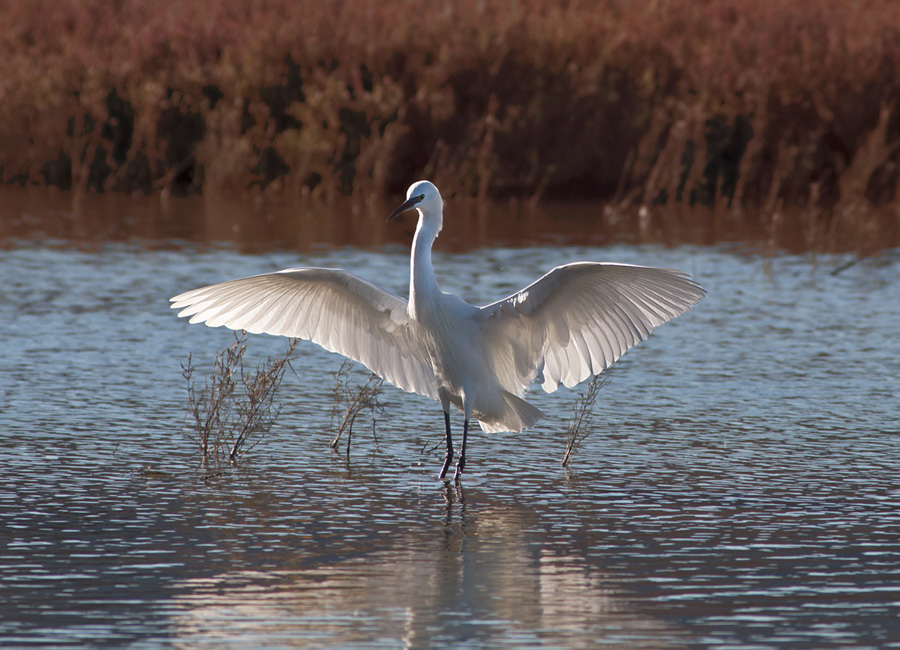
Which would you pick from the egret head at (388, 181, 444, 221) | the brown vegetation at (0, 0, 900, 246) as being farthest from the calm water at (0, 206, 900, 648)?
the brown vegetation at (0, 0, 900, 246)

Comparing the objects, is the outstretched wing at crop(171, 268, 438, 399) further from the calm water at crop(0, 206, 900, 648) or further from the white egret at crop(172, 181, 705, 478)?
the calm water at crop(0, 206, 900, 648)

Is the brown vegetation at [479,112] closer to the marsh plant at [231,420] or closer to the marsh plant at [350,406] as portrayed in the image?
the marsh plant at [350,406]

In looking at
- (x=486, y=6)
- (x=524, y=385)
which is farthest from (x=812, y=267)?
(x=486, y=6)

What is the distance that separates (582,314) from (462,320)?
0.60m

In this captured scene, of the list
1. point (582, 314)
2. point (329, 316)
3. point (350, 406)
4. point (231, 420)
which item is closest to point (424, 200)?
point (329, 316)

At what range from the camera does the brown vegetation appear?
62.6ft

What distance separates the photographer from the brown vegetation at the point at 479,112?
19078 mm

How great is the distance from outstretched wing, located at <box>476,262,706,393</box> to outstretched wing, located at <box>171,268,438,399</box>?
0.48 m

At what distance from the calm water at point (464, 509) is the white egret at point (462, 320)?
0.37 metres

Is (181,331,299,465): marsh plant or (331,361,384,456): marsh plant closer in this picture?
(181,331,299,465): marsh plant

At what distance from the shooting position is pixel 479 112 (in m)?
19.8

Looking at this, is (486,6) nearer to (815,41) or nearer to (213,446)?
(815,41)

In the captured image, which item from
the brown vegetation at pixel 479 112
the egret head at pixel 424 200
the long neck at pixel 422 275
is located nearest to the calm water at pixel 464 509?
the long neck at pixel 422 275

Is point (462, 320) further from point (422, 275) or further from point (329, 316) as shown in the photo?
point (329, 316)
